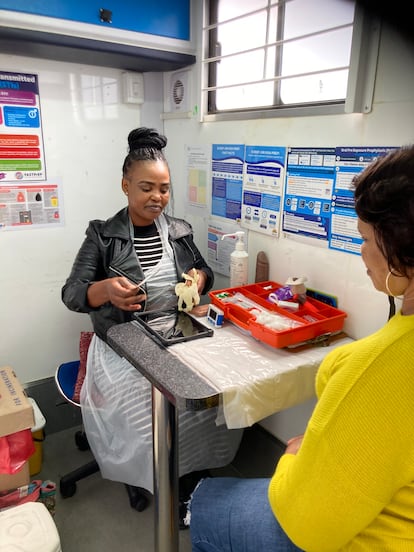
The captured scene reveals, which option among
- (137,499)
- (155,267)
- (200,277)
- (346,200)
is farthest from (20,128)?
(137,499)

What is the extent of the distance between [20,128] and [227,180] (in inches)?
33.8

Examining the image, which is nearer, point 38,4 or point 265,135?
point 38,4

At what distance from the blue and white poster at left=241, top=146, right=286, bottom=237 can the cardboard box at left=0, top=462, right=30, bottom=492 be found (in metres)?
1.24

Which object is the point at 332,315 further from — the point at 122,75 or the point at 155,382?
the point at 122,75

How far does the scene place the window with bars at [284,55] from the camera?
46.1 inches

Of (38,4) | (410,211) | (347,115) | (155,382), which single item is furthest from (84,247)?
(410,211)

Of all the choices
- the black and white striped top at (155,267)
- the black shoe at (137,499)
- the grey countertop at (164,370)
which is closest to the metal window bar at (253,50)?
the black and white striped top at (155,267)

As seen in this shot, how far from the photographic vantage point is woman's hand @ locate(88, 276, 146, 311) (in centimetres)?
138

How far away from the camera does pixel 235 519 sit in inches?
37.1

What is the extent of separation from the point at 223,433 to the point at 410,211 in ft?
3.94

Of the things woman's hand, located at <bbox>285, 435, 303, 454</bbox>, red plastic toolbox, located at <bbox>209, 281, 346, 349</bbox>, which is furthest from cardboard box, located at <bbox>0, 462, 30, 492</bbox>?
woman's hand, located at <bbox>285, 435, 303, 454</bbox>

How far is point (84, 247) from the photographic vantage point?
5.11ft

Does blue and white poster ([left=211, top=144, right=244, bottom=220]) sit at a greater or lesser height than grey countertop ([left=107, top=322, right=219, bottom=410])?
greater

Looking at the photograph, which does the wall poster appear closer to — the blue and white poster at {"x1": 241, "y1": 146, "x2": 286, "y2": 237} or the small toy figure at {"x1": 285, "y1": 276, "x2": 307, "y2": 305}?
the blue and white poster at {"x1": 241, "y1": 146, "x2": 286, "y2": 237}
